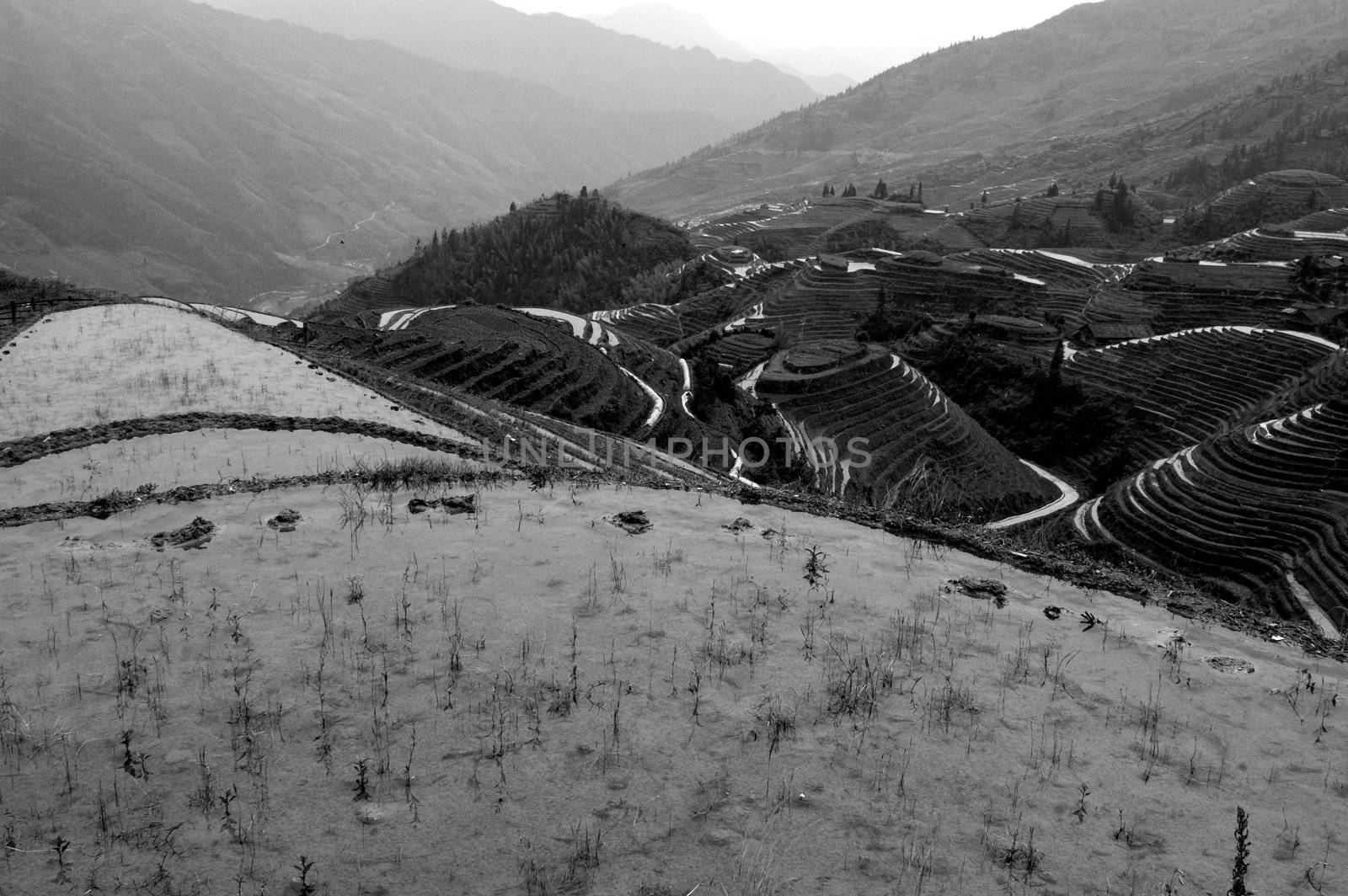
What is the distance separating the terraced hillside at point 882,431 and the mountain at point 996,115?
88.3 metres

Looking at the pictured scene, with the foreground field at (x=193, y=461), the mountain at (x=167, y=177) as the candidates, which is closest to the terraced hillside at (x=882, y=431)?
the foreground field at (x=193, y=461)

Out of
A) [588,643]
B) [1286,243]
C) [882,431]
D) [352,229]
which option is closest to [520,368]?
[882,431]

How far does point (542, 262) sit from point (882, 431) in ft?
145

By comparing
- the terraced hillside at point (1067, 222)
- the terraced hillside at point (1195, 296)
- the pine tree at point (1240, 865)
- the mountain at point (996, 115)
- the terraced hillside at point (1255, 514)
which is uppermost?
the mountain at point (996, 115)

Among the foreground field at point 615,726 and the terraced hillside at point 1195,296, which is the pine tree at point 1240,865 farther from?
the terraced hillside at point 1195,296

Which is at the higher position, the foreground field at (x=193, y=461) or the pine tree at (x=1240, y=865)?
the foreground field at (x=193, y=461)

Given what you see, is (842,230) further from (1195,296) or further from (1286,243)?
(1195,296)

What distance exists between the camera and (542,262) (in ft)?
235

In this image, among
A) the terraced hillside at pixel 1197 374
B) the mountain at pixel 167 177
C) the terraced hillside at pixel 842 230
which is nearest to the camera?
the terraced hillside at pixel 1197 374

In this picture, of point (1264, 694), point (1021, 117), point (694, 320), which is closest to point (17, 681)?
point (1264, 694)

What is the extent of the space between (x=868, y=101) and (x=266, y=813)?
21043 centimetres

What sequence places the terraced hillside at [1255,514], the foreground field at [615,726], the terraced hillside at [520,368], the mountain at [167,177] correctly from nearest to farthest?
1. the foreground field at [615,726]
2. the terraced hillside at [1255,514]
3. the terraced hillside at [520,368]
4. the mountain at [167,177]

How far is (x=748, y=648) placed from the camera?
6660 millimetres

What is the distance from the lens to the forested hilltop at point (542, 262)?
69562 millimetres
